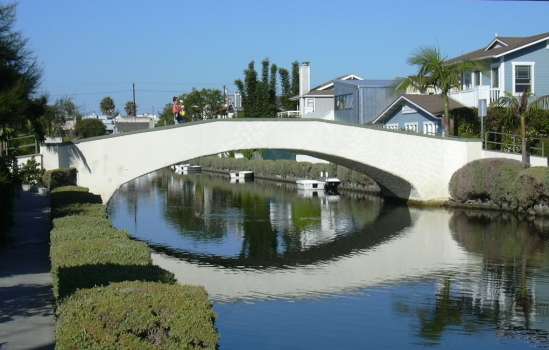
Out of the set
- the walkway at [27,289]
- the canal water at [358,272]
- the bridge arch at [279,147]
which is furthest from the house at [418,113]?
the walkway at [27,289]

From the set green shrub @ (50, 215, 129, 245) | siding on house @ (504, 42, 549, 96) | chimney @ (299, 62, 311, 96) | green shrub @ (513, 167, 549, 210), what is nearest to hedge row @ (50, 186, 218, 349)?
green shrub @ (50, 215, 129, 245)

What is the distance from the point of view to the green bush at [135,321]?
22.0 ft

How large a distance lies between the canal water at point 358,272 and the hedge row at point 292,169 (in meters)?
9.66

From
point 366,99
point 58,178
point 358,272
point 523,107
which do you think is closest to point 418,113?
point 366,99

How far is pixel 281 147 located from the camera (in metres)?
34.1

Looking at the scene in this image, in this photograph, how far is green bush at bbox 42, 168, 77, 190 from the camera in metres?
27.4

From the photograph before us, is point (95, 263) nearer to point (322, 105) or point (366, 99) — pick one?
point (366, 99)

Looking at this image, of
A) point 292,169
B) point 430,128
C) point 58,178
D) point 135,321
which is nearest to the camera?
point 135,321

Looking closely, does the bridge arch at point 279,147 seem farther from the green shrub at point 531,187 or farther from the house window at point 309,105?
the house window at point 309,105

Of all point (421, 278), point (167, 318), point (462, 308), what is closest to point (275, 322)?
point (462, 308)

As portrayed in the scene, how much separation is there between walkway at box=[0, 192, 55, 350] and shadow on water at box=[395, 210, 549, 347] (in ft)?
20.5

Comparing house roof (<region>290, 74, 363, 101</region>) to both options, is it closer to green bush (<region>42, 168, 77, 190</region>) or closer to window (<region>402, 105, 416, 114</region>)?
window (<region>402, 105, 416, 114</region>)

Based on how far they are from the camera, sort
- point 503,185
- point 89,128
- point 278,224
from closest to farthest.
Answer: point 278,224 → point 503,185 → point 89,128

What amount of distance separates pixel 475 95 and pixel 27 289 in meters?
33.1
